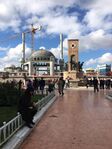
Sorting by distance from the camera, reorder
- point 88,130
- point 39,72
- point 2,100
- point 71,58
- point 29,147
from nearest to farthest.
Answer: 1. point 29,147
2. point 88,130
3. point 2,100
4. point 71,58
5. point 39,72

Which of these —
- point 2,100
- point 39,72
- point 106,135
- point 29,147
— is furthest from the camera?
point 39,72

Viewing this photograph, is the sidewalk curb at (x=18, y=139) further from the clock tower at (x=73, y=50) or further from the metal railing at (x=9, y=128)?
the clock tower at (x=73, y=50)

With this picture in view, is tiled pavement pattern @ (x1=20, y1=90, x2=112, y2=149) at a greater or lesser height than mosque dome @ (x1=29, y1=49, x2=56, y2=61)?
lesser

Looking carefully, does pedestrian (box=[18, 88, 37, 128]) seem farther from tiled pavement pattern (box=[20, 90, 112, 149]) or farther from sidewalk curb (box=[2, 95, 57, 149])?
tiled pavement pattern (box=[20, 90, 112, 149])

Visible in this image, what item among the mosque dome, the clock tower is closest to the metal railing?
the clock tower

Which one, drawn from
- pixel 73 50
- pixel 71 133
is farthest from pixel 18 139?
pixel 73 50

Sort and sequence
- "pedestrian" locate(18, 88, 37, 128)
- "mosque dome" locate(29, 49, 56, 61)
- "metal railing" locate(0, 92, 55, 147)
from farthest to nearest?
"mosque dome" locate(29, 49, 56, 61) → "pedestrian" locate(18, 88, 37, 128) → "metal railing" locate(0, 92, 55, 147)

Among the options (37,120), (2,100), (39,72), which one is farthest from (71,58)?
(39,72)

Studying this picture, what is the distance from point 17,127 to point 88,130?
2122 mm

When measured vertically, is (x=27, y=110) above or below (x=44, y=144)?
above

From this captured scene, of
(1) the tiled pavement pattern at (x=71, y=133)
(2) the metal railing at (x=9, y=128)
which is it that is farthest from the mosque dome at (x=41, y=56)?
(2) the metal railing at (x=9, y=128)

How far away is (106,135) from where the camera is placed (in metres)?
10.8

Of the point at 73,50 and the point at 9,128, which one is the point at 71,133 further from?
the point at 73,50

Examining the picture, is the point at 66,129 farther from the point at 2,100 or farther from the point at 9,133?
the point at 2,100
